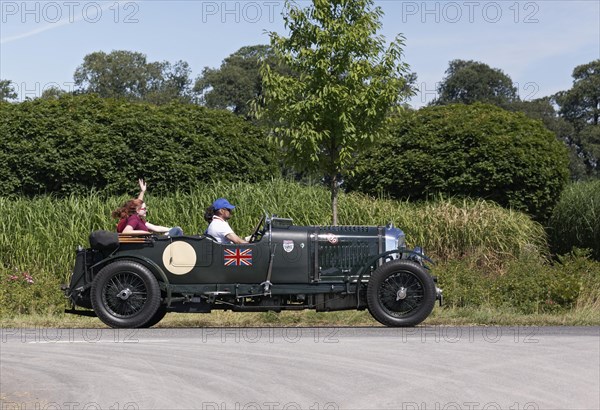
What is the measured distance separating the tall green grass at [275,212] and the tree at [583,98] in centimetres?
4029

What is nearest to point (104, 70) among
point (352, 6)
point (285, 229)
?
point (352, 6)

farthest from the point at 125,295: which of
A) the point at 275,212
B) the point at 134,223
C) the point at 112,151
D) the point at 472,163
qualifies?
the point at 472,163

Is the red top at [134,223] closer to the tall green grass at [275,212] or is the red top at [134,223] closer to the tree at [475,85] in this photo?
the tall green grass at [275,212]

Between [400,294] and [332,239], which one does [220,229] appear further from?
[400,294]

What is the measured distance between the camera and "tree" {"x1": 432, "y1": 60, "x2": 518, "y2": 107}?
59.8m

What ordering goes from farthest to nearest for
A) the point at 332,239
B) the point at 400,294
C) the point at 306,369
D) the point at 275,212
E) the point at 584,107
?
the point at 584,107 < the point at 275,212 < the point at 332,239 < the point at 400,294 < the point at 306,369

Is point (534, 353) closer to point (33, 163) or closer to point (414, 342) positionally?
point (414, 342)

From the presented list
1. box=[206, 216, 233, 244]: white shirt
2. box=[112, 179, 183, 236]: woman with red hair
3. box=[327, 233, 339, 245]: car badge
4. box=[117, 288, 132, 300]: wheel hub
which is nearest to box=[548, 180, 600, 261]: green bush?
box=[327, 233, 339, 245]: car badge

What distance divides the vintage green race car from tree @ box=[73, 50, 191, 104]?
173 feet

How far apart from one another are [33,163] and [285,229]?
9.69 meters

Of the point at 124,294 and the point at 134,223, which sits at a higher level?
the point at 134,223

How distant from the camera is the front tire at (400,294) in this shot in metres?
11.9

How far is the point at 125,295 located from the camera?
12.2 metres

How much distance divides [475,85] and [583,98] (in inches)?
248
